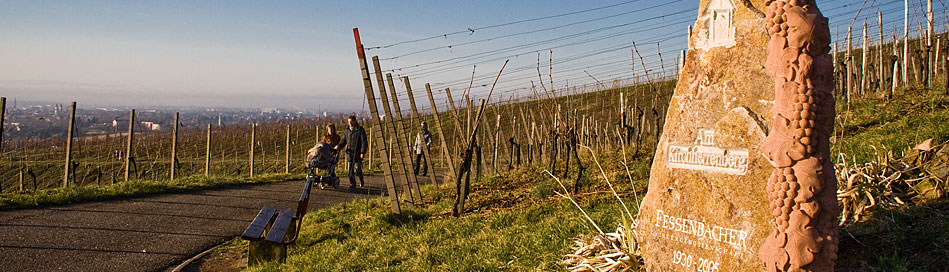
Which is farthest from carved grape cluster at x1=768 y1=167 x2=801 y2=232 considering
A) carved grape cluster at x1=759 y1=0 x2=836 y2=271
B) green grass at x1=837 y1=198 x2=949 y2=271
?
green grass at x1=837 y1=198 x2=949 y2=271

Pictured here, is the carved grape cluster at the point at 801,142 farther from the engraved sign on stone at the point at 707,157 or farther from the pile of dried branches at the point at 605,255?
the pile of dried branches at the point at 605,255

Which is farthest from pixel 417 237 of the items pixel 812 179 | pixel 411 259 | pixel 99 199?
pixel 99 199

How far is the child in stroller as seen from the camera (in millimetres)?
11406

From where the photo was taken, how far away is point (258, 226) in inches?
233

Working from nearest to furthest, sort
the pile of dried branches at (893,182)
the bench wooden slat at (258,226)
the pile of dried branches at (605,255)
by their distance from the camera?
the pile of dried branches at (605,255)
the pile of dried branches at (893,182)
the bench wooden slat at (258,226)

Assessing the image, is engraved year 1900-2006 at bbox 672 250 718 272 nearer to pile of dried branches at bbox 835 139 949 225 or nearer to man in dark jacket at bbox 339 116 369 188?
pile of dried branches at bbox 835 139 949 225

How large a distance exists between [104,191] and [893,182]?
11.0 meters

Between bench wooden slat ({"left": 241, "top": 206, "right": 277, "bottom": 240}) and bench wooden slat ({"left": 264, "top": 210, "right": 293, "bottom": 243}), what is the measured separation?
0.09 m

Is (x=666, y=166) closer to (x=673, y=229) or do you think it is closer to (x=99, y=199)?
(x=673, y=229)

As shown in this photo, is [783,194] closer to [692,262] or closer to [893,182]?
[692,262]

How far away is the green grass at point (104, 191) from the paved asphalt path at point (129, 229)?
0.34m

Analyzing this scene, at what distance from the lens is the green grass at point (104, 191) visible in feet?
29.5

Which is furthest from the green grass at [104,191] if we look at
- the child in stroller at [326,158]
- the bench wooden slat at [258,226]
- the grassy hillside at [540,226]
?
the bench wooden slat at [258,226]

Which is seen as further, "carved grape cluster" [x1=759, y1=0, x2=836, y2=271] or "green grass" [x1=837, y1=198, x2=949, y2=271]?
"green grass" [x1=837, y1=198, x2=949, y2=271]
